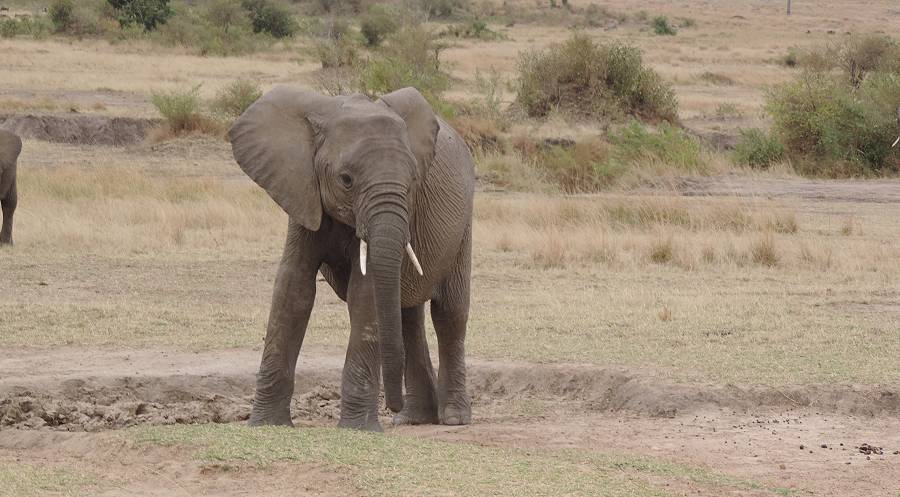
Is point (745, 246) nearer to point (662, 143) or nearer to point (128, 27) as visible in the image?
point (662, 143)

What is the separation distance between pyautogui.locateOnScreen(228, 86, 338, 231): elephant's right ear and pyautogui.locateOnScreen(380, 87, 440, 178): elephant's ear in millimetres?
317

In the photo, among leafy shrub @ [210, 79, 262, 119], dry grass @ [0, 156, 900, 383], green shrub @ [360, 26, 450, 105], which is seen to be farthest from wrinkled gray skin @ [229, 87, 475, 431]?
leafy shrub @ [210, 79, 262, 119]

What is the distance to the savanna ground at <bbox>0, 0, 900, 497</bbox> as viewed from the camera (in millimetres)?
6375

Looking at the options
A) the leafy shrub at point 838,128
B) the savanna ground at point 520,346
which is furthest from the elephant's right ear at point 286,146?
the leafy shrub at point 838,128

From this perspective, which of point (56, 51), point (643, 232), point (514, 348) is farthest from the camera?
point (56, 51)

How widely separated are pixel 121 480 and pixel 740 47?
5781cm

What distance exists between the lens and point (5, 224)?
48.5 ft

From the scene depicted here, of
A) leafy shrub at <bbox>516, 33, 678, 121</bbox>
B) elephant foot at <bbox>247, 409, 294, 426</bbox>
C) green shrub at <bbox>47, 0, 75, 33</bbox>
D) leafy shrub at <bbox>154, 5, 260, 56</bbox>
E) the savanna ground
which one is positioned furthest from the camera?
green shrub at <bbox>47, 0, 75, 33</bbox>

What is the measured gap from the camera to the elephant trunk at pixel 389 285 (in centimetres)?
669

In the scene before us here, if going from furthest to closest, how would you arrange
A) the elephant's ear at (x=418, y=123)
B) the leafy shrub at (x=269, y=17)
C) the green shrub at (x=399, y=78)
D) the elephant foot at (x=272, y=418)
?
the leafy shrub at (x=269, y=17), the green shrub at (x=399, y=78), the elephant foot at (x=272, y=418), the elephant's ear at (x=418, y=123)

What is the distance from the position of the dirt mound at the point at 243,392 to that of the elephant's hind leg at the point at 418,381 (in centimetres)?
51

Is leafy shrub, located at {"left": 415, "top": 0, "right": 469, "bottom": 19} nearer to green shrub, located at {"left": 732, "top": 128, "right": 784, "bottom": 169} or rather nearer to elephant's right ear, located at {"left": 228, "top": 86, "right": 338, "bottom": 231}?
green shrub, located at {"left": 732, "top": 128, "right": 784, "bottom": 169}

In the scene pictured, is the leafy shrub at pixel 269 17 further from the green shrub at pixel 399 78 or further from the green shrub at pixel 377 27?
the green shrub at pixel 399 78

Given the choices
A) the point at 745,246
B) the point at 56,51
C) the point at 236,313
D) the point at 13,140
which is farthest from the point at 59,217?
the point at 56,51
